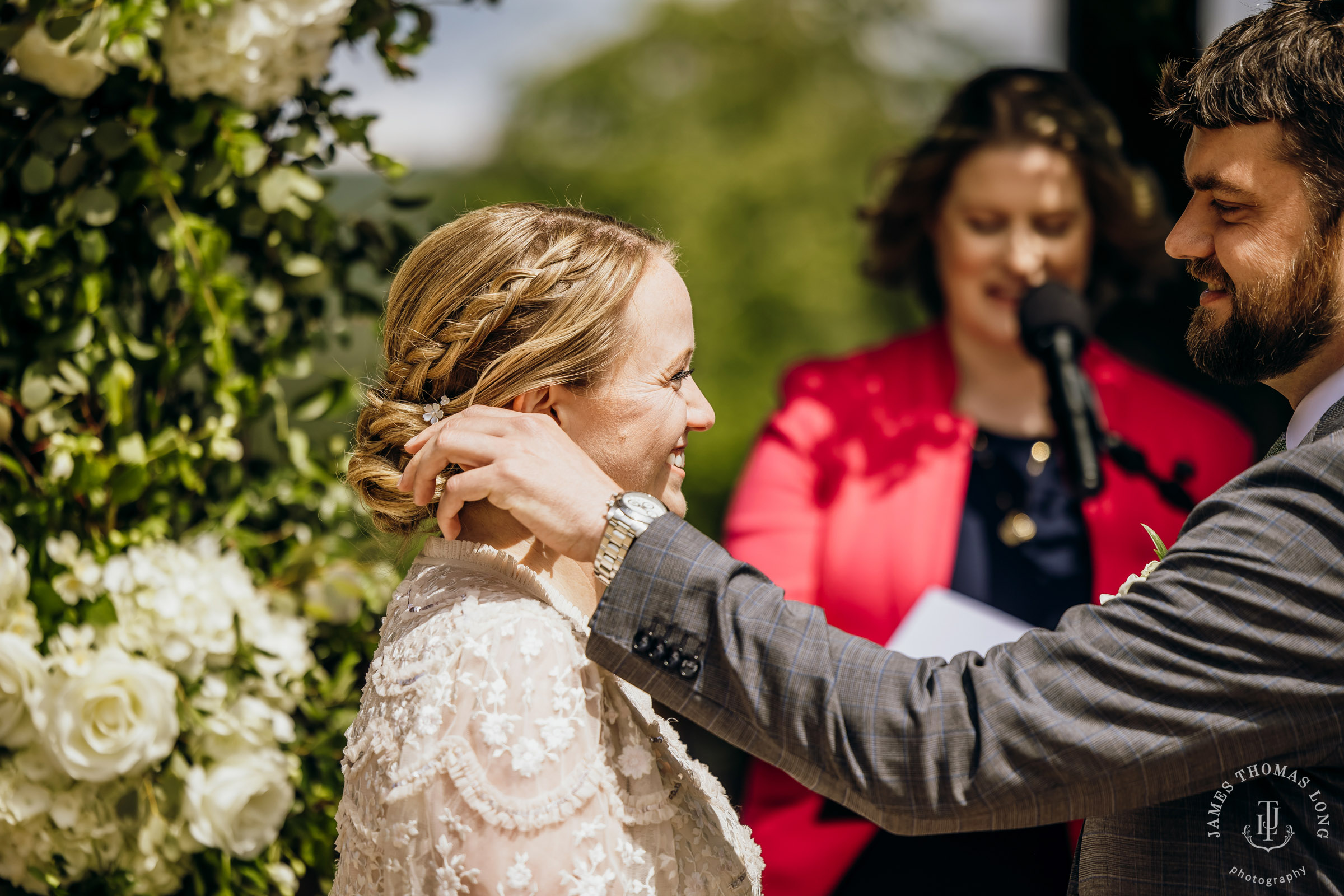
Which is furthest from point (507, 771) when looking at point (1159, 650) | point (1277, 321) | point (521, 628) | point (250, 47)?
point (250, 47)

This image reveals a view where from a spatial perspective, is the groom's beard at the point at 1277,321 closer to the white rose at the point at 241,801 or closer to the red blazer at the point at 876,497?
the red blazer at the point at 876,497

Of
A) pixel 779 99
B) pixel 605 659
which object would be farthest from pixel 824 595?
pixel 779 99

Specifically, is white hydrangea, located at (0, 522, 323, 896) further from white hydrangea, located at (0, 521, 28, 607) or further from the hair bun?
the hair bun

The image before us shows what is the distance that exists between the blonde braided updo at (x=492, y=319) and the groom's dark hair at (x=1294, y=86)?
2.64 ft

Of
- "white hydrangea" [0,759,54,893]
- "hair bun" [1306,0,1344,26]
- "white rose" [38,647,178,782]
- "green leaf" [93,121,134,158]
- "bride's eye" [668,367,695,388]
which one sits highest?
"hair bun" [1306,0,1344,26]

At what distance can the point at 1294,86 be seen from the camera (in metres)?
1.40

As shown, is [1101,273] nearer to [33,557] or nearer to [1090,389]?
[1090,389]

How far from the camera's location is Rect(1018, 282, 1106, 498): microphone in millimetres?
2311

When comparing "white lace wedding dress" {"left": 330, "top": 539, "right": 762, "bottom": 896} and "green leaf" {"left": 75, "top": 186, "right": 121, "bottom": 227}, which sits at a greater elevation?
"green leaf" {"left": 75, "top": 186, "right": 121, "bottom": 227}

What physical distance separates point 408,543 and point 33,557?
642mm

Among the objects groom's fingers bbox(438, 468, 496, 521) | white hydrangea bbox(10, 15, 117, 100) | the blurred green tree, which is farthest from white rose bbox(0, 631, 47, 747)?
the blurred green tree

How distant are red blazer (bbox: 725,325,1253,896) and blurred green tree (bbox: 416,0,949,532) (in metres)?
3.05

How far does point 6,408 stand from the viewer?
1.89 meters

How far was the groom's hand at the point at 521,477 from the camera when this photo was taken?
138 centimetres
